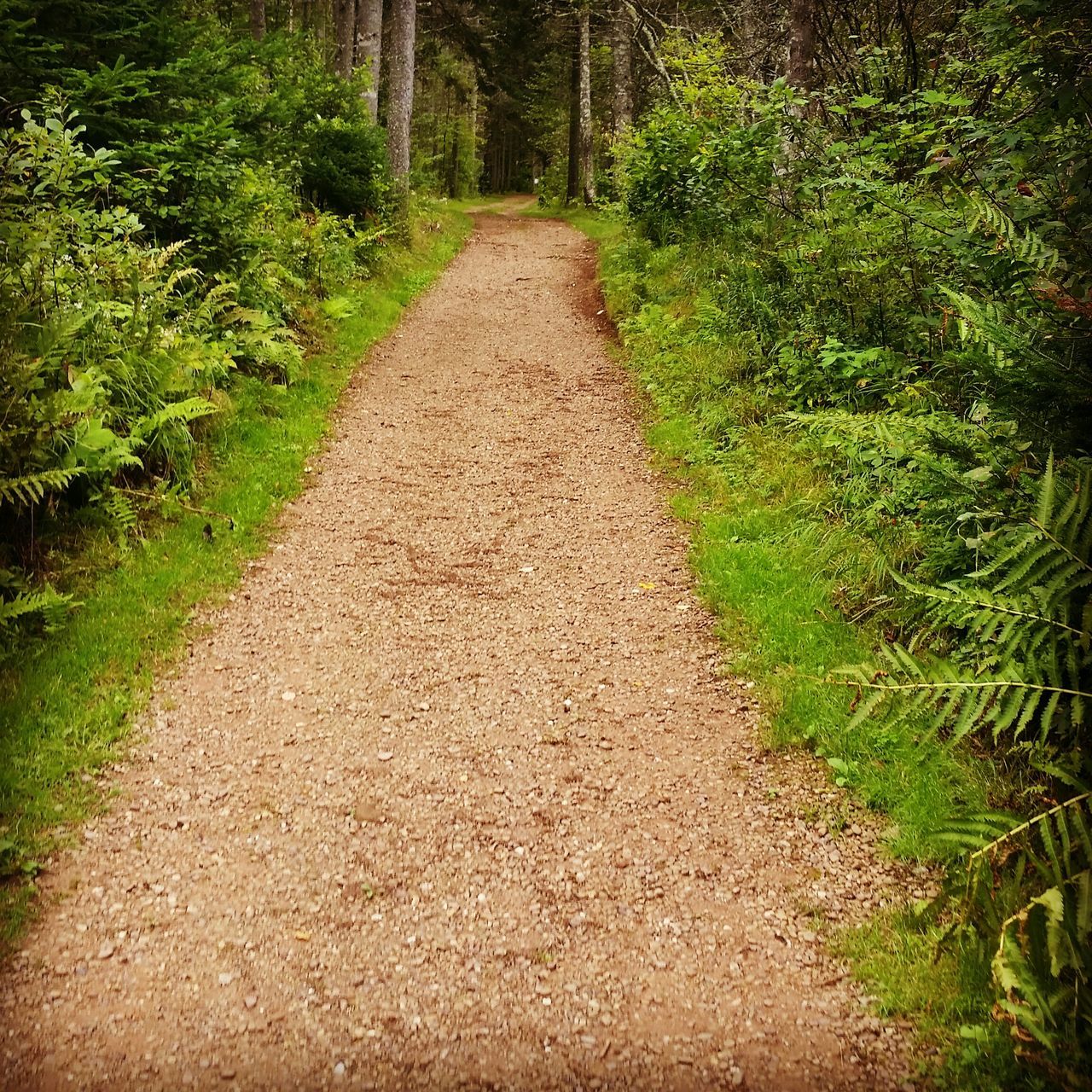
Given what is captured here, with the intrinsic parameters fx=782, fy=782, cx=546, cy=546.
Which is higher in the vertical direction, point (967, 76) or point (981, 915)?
point (967, 76)

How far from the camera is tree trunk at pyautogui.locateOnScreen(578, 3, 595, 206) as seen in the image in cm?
2408

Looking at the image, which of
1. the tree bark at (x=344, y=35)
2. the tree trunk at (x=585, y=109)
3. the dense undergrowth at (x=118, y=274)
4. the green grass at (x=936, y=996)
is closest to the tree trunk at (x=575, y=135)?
the tree trunk at (x=585, y=109)

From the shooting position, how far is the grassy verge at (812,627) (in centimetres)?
287

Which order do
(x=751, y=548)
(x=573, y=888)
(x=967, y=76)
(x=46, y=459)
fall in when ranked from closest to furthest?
(x=573, y=888)
(x=46, y=459)
(x=751, y=548)
(x=967, y=76)

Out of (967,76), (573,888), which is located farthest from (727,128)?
(573,888)

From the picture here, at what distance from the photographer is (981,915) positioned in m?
2.95

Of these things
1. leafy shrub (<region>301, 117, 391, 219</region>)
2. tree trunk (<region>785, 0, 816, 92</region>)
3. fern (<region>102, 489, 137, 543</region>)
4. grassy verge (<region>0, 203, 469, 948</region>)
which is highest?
tree trunk (<region>785, 0, 816, 92</region>)

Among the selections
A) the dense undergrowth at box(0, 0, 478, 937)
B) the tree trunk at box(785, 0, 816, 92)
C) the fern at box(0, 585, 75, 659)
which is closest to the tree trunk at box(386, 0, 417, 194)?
the dense undergrowth at box(0, 0, 478, 937)

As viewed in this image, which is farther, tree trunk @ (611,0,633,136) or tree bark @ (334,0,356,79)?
tree trunk @ (611,0,633,136)

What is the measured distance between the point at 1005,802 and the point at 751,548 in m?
2.67

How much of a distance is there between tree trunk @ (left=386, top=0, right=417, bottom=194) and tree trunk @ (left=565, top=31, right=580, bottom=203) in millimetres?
12097

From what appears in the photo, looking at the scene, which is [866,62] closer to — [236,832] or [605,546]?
[605,546]

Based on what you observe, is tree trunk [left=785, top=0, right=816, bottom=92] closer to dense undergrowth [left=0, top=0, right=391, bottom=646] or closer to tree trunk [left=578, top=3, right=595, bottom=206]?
dense undergrowth [left=0, top=0, right=391, bottom=646]

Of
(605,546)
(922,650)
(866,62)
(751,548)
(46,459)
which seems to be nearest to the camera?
(922,650)
